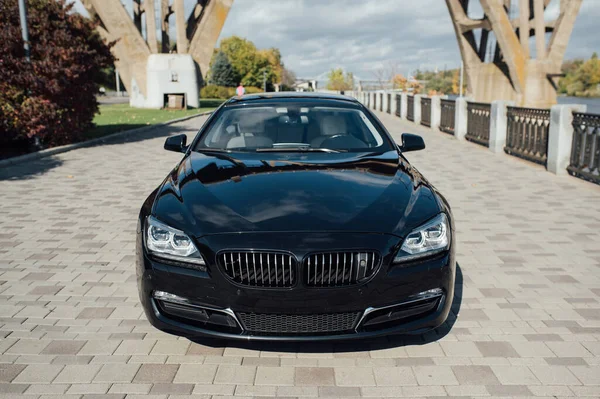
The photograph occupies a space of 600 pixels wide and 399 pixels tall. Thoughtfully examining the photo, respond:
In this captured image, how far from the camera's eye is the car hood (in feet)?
11.1

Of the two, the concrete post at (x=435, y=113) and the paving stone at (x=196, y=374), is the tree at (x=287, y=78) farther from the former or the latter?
the paving stone at (x=196, y=374)

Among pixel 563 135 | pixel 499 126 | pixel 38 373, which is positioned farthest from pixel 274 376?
pixel 499 126

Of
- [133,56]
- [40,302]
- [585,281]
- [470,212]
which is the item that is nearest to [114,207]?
[40,302]

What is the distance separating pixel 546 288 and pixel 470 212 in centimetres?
309

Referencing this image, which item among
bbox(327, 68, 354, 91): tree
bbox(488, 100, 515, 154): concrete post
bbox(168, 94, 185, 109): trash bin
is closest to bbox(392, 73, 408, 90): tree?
bbox(327, 68, 354, 91): tree

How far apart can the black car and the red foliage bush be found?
10751 mm

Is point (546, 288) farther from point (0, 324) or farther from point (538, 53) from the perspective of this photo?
point (538, 53)

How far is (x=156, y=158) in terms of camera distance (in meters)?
13.7

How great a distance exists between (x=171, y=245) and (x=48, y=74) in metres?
11.9

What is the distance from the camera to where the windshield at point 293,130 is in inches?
197

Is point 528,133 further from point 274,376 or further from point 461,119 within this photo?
point 274,376

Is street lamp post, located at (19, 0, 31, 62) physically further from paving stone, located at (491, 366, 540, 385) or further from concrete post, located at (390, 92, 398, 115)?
concrete post, located at (390, 92, 398, 115)

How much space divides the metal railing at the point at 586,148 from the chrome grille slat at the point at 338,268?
328 inches

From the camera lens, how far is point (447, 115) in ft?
71.2
